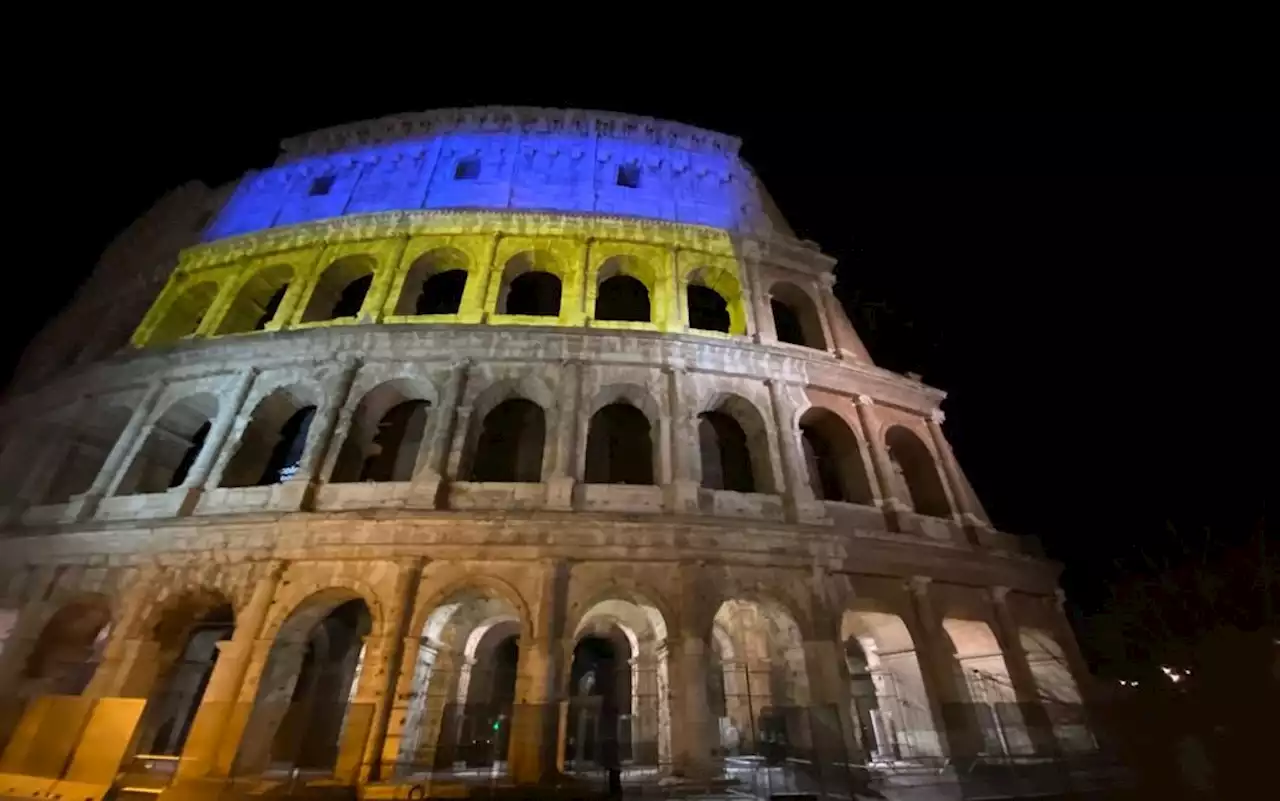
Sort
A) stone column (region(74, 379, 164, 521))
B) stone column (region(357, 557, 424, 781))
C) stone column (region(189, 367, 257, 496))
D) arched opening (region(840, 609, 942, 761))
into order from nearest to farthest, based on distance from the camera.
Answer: stone column (region(357, 557, 424, 781)), arched opening (region(840, 609, 942, 761)), stone column (region(189, 367, 257, 496)), stone column (region(74, 379, 164, 521))

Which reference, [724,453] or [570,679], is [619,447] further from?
[570,679]

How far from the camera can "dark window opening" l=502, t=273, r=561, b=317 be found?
61.7ft

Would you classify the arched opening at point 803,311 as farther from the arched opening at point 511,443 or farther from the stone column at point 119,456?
the stone column at point 119,456

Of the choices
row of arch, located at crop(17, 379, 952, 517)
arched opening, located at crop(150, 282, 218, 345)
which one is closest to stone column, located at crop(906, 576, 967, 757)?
row of arch, located at crop(17, 379, 952, 517)

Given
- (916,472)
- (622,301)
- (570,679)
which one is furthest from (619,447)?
(916,472)

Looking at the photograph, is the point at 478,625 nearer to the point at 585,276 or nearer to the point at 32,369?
the point at 585,276

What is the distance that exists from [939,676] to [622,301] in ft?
43.2

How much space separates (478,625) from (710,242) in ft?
38.5

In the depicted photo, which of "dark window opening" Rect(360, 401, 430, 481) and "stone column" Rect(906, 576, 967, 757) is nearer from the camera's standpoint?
"stone column" Rect(906, 576, 967, 757)

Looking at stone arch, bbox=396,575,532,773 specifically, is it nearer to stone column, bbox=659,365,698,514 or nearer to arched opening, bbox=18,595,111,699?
stone column, bbox=659,365,698,514

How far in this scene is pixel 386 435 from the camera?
621 inches

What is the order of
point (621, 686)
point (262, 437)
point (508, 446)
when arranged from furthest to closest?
point (508, 446)
point (262, 437)
point (621, 686)

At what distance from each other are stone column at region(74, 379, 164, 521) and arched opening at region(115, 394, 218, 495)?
27 centimetres

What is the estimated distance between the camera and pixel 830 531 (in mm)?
12188
